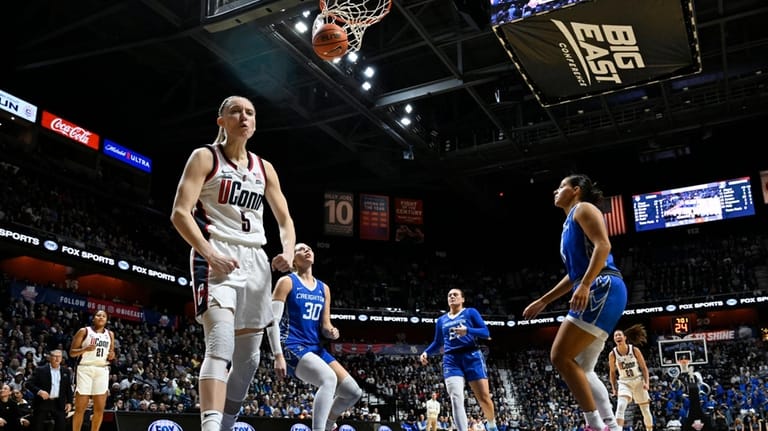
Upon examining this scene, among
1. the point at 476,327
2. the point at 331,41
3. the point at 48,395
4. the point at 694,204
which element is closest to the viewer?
the point at 476,327

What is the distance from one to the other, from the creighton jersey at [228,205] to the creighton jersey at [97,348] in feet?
21.8

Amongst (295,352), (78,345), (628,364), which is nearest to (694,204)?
(628,364)

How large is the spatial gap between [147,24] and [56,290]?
9438mm

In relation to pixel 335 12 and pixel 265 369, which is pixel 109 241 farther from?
pixel 335 12

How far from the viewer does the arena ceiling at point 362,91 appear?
18922 millimetres

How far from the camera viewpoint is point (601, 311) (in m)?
4.87

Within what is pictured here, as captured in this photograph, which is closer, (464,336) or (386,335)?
(464,336)

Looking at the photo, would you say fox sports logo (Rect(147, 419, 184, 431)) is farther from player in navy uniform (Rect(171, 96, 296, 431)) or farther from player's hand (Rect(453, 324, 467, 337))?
player in navy uniform (Rect(171, 96, 296, 431))

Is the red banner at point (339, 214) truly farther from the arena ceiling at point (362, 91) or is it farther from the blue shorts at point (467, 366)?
the blue shorts at point (467, 366)

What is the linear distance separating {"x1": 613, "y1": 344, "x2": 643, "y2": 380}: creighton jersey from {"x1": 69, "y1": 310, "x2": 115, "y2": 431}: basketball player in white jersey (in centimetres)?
861

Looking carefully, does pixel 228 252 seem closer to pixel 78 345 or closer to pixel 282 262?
pixel 282 262

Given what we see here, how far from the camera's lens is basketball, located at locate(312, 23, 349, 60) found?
1052cm

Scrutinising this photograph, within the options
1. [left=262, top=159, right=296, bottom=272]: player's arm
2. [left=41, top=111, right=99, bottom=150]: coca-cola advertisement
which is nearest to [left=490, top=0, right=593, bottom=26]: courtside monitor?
[left=262, top=159, right=296, bottom=272]: player's arm

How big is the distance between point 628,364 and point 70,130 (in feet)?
68.7
